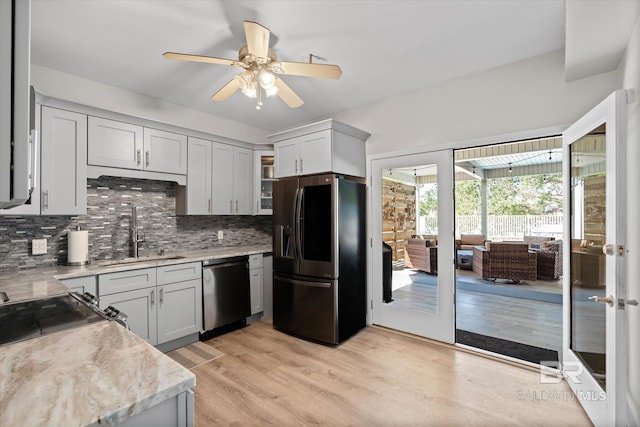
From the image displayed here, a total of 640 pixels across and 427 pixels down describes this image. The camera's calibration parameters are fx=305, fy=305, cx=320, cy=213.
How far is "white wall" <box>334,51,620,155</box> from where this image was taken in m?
2.47

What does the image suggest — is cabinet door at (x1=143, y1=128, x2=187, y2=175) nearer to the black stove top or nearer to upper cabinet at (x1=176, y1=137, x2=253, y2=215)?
upper cabinet at (x1=176, y1=137, x2=253, y2=215)

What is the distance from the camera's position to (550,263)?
604 cm

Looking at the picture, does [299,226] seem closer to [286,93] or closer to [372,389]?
[286,93]

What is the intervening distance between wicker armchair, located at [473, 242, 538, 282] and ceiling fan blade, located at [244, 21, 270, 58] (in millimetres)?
5551

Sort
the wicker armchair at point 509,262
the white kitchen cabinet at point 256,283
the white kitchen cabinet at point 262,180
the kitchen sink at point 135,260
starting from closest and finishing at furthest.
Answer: the kitchen sink at point 135,260
the white kitchen cabinet at point 256,283
the white kitchen cabinet at point 262,180
the wicker armchair at point 509,262

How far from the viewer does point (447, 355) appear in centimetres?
289

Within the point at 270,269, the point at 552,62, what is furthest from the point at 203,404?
the point at 552,62

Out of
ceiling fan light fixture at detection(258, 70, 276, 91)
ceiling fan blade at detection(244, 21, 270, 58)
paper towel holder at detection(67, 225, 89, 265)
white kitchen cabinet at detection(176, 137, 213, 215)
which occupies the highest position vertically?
ceiling fan blade at detection(244, 21, 270, 58)

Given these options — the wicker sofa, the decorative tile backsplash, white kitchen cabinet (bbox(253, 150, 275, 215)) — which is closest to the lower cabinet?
the decorative tile backsplash

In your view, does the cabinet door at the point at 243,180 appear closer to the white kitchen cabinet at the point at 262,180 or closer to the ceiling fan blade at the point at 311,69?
the white kitchen cabinet at the point at 262,180

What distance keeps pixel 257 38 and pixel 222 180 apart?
86.3 inches

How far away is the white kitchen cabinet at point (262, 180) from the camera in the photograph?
13.7 ft

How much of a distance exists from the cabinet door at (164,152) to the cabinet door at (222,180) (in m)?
0.40

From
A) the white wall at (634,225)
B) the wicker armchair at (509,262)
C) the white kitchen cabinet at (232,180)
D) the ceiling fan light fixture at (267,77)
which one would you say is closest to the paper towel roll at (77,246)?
the white kitchen cabinet at (232,180)
